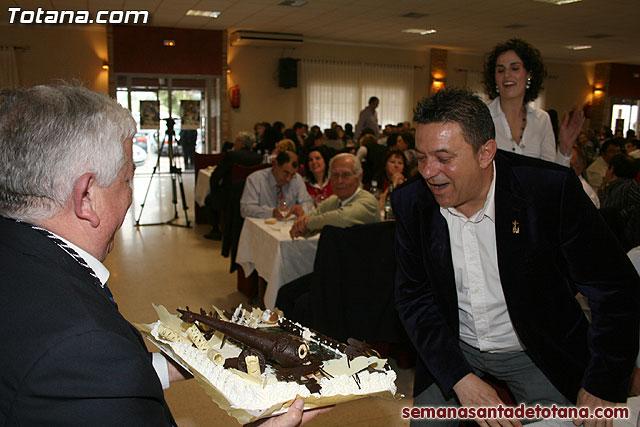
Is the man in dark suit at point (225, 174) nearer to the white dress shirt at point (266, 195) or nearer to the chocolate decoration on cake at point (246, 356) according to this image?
the white dress shirt at point (266, 195)

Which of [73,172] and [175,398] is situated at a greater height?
[73,172]

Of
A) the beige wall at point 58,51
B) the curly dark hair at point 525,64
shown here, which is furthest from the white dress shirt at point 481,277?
the beige wall at point 58,51

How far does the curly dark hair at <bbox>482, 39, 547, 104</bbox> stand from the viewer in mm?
2900

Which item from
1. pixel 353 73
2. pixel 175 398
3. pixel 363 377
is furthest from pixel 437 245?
pixel 353 73

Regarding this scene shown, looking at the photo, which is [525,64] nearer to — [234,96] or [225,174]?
[225,174]

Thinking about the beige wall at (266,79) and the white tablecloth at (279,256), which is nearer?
the white tablecloth at (279,256)

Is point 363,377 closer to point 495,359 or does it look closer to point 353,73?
point 495,359

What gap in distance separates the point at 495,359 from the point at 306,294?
166cm

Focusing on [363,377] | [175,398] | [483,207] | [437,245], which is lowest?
[175,398]

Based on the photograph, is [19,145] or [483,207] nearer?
[19,145]

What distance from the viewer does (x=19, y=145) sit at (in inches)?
36.0

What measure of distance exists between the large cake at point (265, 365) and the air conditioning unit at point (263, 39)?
12.8 meters

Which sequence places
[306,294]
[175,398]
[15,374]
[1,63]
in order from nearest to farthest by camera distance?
[15,374] < [175,398] < [306,294] < [1,63]

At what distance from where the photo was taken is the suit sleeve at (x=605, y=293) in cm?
152
